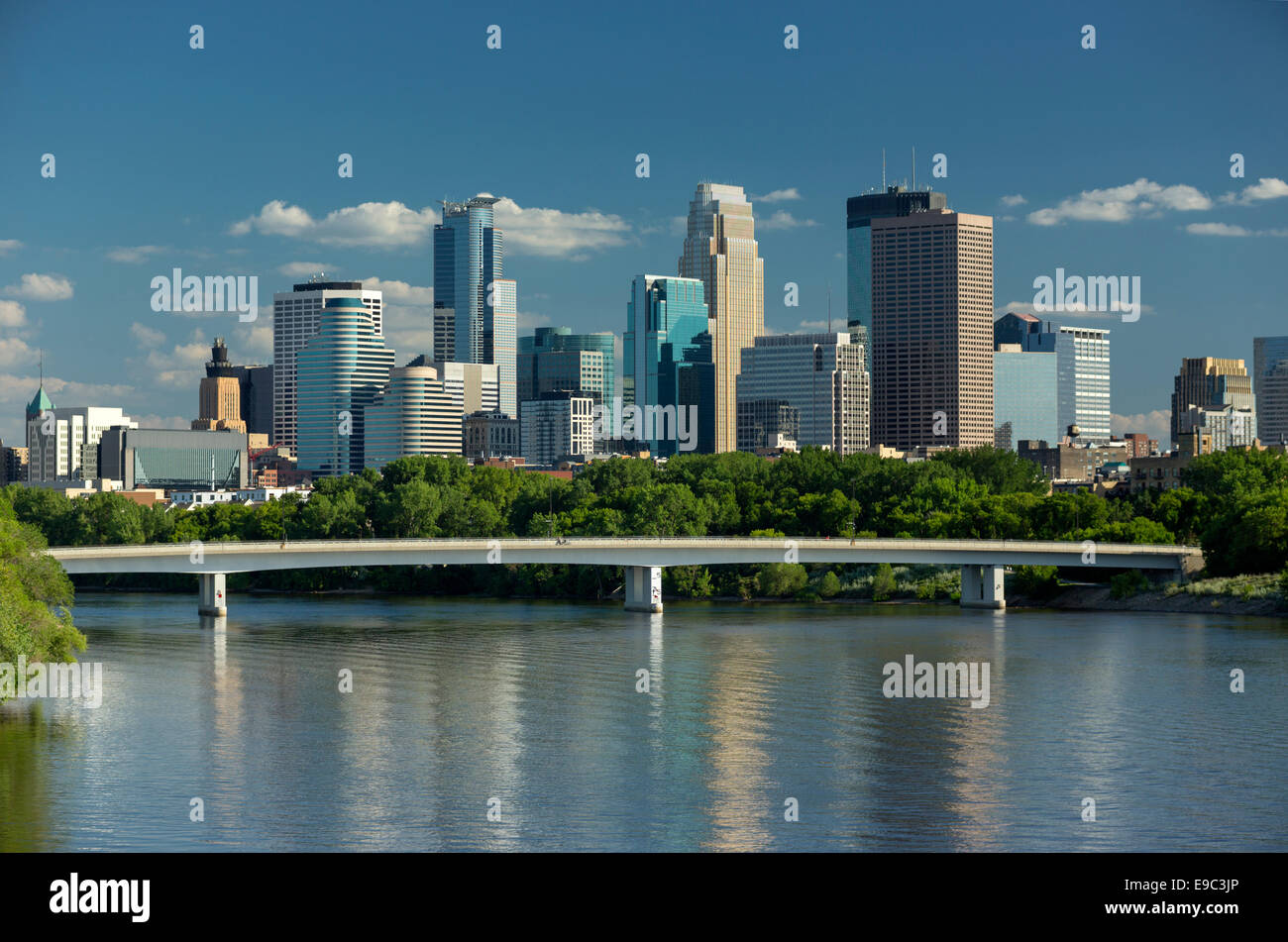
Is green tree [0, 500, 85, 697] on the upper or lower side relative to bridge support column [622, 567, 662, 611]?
upper

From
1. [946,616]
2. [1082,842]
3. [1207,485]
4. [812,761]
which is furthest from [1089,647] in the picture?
[1207,485]

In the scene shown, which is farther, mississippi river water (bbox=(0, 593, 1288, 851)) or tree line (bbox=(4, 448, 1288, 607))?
tree line (bbox=(4, 448, 1288, 607))

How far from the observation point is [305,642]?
73812 millimetres

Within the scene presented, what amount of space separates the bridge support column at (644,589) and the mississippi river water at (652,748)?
64.2 ft

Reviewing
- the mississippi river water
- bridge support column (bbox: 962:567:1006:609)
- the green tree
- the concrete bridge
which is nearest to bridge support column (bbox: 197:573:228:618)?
the concrete bridge

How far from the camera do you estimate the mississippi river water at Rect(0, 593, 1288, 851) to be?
33500 millimetres

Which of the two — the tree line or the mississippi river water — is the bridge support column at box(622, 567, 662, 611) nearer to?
the tree line

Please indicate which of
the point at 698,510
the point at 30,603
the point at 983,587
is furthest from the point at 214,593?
the point at 983,587

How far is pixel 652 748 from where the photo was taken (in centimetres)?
4362

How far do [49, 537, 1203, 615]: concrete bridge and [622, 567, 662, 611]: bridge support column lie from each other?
60 millimetres

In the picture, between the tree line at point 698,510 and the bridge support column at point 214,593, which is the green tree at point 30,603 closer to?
the bridge support column at point 214,593

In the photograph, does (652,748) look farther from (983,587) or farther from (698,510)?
(698,510)
